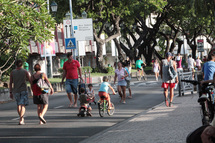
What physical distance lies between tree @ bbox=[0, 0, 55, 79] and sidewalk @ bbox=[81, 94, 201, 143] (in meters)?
8.91

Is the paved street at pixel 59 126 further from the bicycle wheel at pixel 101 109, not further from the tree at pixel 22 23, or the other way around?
the tree at pixel 22 23

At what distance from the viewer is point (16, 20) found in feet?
71.8

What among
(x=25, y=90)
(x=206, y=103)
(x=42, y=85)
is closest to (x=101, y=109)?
(x=42, y=85)

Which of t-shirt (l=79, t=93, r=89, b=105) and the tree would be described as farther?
the tree

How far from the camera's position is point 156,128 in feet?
36.1

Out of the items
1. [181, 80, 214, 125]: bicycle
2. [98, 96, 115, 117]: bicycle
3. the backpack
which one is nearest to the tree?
[98, 96, 115, 117]: bicycle

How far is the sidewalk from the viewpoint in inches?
370

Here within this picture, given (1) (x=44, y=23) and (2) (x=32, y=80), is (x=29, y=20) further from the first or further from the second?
(2) (x=32, y=80)

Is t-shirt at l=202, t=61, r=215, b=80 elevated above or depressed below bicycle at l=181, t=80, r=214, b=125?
above

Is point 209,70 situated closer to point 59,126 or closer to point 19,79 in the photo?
point 59,126

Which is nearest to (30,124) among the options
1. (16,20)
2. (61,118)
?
(61,118)

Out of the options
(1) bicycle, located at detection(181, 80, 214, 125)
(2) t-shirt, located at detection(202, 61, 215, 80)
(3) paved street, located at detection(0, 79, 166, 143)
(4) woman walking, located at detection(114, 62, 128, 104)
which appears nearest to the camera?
(1) bicycle, located at detection(181, 80, 214, 125)

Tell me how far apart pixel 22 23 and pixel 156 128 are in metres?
12.6

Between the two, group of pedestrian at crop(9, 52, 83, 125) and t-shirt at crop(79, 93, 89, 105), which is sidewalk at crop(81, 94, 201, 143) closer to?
t-shirt at crop(79, 93, 89, 105)
